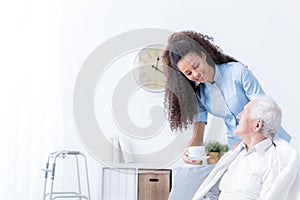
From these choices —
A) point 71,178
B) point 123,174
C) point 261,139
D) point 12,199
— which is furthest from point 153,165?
point 261,139

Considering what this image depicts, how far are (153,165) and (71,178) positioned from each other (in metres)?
0.63

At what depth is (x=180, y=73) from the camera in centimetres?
238

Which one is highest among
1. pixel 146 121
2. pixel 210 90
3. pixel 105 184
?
pixel 210 90

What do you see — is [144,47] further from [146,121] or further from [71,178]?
[71,178]

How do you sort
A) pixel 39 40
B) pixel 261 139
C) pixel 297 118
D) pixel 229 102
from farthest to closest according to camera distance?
1. pixel 297 118
2. pixel 39 40
3. pixel 229 102
4. pixel 261 139

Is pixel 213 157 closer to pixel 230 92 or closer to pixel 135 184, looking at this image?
pixel 135 184

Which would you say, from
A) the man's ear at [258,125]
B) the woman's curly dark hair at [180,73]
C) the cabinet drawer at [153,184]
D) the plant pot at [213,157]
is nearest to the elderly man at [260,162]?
the man's ear at [258,125]

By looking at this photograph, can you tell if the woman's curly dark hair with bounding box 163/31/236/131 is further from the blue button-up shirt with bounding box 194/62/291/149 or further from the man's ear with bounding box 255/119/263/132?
the man's ear with bounding box 255/119/263/132

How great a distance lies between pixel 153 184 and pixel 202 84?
1.01 metres

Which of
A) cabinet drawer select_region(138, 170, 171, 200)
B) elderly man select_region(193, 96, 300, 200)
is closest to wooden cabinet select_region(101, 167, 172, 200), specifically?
cabinet drawer select_region(138, 170, 171, 200)

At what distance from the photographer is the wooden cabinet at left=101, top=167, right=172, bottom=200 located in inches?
123

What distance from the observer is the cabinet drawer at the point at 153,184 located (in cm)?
311

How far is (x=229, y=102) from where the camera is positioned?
89.7 inches

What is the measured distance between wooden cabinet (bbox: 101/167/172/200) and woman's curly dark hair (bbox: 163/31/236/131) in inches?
27.8
